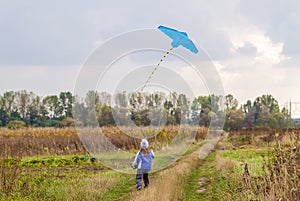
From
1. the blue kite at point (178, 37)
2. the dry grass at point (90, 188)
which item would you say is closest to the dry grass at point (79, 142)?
the dry grass at point (90, 188)

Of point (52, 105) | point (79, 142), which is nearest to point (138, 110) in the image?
point (79, 142)

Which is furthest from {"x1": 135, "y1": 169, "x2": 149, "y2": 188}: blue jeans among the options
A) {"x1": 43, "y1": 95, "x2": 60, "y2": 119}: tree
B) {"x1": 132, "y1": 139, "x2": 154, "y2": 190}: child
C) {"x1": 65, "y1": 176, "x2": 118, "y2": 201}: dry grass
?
{"x1": 43, "y1": 95, "x2": 60, "y2": 119}: tree

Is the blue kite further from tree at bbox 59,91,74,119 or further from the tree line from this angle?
tree at bbox 59,91,74,119

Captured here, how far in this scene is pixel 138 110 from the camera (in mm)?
21078

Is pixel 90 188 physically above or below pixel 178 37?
below

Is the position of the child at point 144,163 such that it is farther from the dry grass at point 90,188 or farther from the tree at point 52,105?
the tree at point 52,105

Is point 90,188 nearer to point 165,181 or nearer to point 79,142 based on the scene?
point 165,181

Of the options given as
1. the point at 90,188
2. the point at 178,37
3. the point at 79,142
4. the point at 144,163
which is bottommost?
the point at 90,188

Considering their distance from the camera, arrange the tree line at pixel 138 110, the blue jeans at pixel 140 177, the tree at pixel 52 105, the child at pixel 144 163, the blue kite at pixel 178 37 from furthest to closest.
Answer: the tree at pixel 52 105
the tree line at pixel 138 110
the blue kite at pixel 178 37
the child at pixel 144 163
the blue jeans at pixel 140 177

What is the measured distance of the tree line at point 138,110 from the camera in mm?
18328

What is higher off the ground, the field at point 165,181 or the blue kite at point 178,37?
the blue kite at point 178,37

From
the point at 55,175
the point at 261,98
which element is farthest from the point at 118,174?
the point at 261,98

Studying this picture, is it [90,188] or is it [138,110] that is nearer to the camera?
[90,188]

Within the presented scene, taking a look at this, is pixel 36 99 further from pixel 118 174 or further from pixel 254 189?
pixel 254 189
